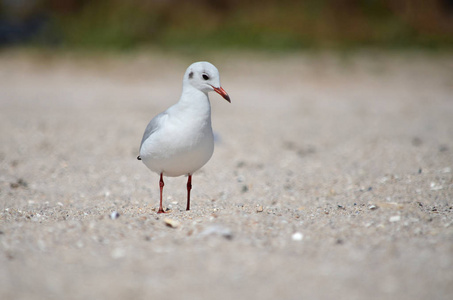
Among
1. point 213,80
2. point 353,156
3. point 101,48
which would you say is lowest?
point 353,156

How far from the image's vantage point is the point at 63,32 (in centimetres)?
1889

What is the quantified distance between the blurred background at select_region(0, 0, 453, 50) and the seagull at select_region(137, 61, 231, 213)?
12.9 meters

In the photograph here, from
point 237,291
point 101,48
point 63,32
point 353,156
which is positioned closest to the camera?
point 237,291

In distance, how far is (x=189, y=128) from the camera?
397 cm

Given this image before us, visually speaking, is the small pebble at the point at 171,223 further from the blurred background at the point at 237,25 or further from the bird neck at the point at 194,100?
the blurred background at the point at 237,25

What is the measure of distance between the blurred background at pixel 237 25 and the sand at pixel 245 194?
345 cm

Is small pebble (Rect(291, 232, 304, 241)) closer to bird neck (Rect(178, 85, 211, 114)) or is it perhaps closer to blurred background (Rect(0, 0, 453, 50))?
bird neck (Rect(178, 85, 211, 114))

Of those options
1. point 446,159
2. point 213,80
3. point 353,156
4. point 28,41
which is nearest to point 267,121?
point 353,156

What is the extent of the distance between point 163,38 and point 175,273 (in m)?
16.2

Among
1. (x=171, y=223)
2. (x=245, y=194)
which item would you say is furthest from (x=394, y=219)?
(x=245, y=194)

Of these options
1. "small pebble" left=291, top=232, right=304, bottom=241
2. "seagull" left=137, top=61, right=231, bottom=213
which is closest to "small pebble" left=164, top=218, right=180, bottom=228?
"seagull" left=137, top=61, right=231, bottom=213

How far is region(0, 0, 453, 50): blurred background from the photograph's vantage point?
17.2 meters

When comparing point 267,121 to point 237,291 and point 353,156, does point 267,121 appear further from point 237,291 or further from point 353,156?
point 237,291

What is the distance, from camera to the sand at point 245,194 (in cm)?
280
